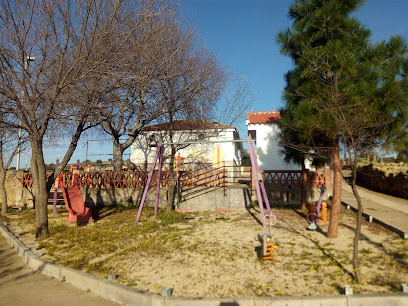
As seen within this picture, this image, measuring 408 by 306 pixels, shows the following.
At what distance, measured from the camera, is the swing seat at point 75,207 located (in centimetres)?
916

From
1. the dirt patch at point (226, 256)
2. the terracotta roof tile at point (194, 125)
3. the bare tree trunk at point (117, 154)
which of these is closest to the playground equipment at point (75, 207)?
the dirt patch at point (226, 256)

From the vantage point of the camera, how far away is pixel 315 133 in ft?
24.8

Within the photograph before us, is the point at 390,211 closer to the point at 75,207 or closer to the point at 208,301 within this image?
the point at 208,301

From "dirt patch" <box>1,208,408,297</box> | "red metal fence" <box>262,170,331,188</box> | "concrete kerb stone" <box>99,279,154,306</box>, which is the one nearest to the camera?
"concrete kerb stone" <box>99,279,154,306</box>

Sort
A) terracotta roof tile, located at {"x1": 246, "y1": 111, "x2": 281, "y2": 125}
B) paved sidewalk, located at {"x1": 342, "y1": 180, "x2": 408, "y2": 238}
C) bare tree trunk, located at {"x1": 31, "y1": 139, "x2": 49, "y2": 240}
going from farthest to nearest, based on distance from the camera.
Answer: terracotta roof tile, located at {"x1": 246, "y1": 111, "x2": 281, "y2": 125} < paved sidewalk, located at {"x1": 342, "y1": 180, "x2": 408, "y2": 238} < bare tree trunk, located at {"x1": 31, "y1": 139, "x2": 49, "y2": 240}

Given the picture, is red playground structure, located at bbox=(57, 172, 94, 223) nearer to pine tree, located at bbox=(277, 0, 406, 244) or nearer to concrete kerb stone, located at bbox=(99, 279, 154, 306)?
concrete kerb stone, located at bbox=(99, 279, 154, 306)

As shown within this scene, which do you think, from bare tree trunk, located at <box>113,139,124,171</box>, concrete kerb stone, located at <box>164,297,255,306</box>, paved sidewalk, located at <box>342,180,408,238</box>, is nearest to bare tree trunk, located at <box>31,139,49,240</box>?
concrete kerb stone, located at <box>164,297,255,306</box>

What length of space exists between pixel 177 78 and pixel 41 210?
251 inches

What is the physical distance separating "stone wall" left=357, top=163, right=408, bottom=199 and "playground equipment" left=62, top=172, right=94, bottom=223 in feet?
41.0

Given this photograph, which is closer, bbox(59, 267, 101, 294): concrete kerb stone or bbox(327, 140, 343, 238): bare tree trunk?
bbox(59, 267, 101, 294): concrete kerb stone

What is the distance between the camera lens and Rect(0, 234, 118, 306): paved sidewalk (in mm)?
4484

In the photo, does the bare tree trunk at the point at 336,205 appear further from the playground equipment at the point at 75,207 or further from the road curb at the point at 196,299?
the playground equipment at the point at 75,207

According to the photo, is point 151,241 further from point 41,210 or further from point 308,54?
point 308,54

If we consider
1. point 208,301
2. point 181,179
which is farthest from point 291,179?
point 208,301
